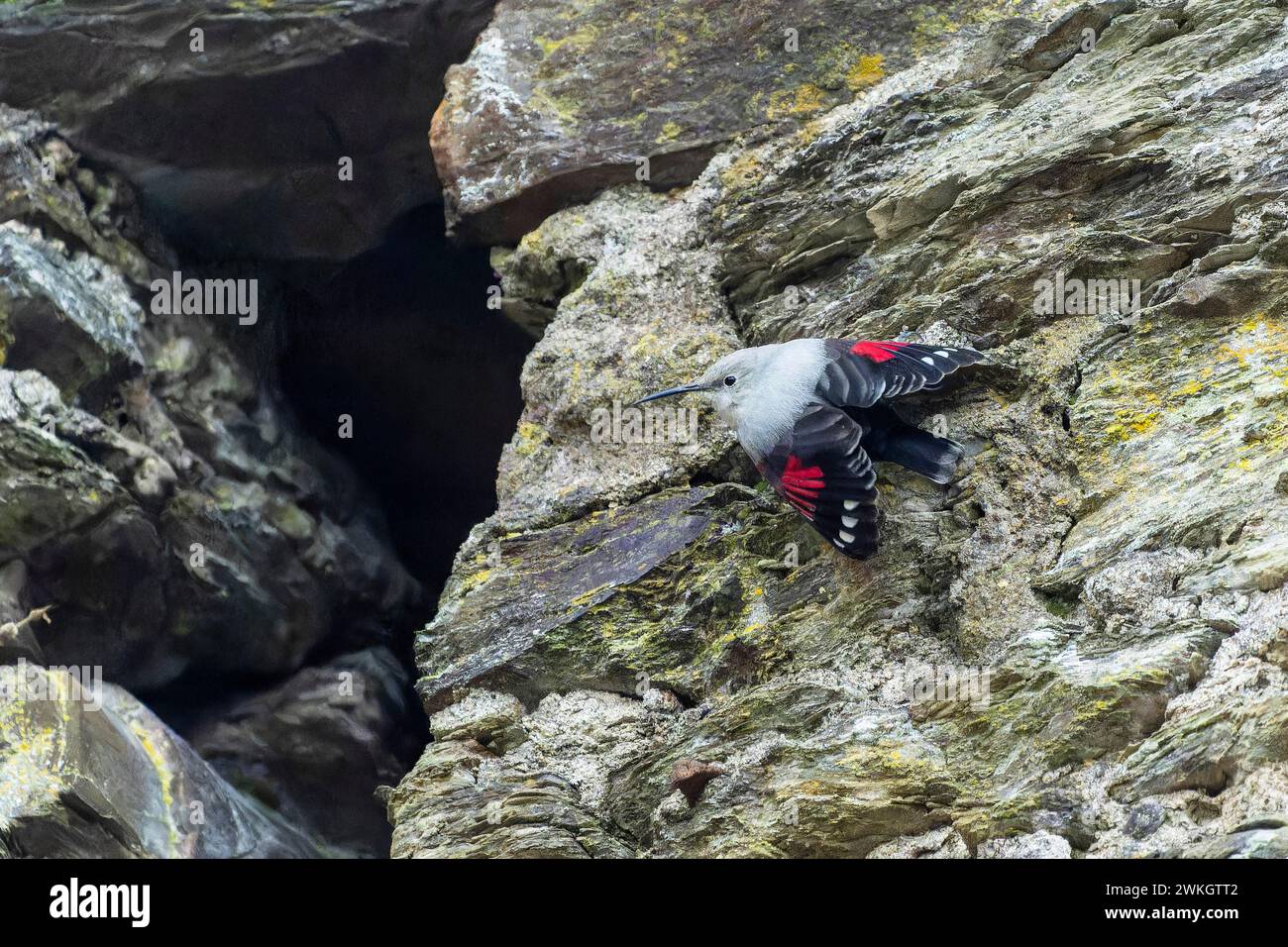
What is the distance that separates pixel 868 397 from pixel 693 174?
85.2 inches

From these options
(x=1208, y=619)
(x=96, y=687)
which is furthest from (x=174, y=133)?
(x=1208, y=619)

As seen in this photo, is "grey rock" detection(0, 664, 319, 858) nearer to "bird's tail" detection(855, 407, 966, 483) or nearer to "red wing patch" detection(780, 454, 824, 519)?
"red wing patch" detection(780, 454, 824, 519)

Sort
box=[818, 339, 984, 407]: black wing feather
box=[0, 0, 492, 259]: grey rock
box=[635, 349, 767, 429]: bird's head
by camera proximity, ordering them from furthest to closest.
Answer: box=[0, 0, 492, 259]: grey rock, box=[635, 349, 767, 429]: bird's head, box=[818, 339, 984, 407]: black wing feather

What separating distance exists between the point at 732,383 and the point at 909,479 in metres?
0.69

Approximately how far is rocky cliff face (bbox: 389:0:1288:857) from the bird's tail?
0.38 feet

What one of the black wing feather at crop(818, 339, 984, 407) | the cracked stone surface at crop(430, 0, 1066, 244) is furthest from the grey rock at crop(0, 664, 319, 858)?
the black wing feather at crop(818, 339, 984, 407)

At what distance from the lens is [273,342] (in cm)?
847

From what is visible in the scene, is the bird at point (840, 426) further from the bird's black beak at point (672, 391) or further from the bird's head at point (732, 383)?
the bird's black beak at point (672, 391)

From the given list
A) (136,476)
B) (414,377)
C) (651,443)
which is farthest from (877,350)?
(414,377)

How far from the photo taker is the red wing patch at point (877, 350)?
435 cm

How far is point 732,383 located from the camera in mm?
4648

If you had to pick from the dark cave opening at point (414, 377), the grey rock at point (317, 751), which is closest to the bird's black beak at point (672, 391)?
the dark cave opening at point (414, 377)

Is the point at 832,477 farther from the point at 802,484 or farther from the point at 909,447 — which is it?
the point at 909,447

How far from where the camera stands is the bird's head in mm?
4559
